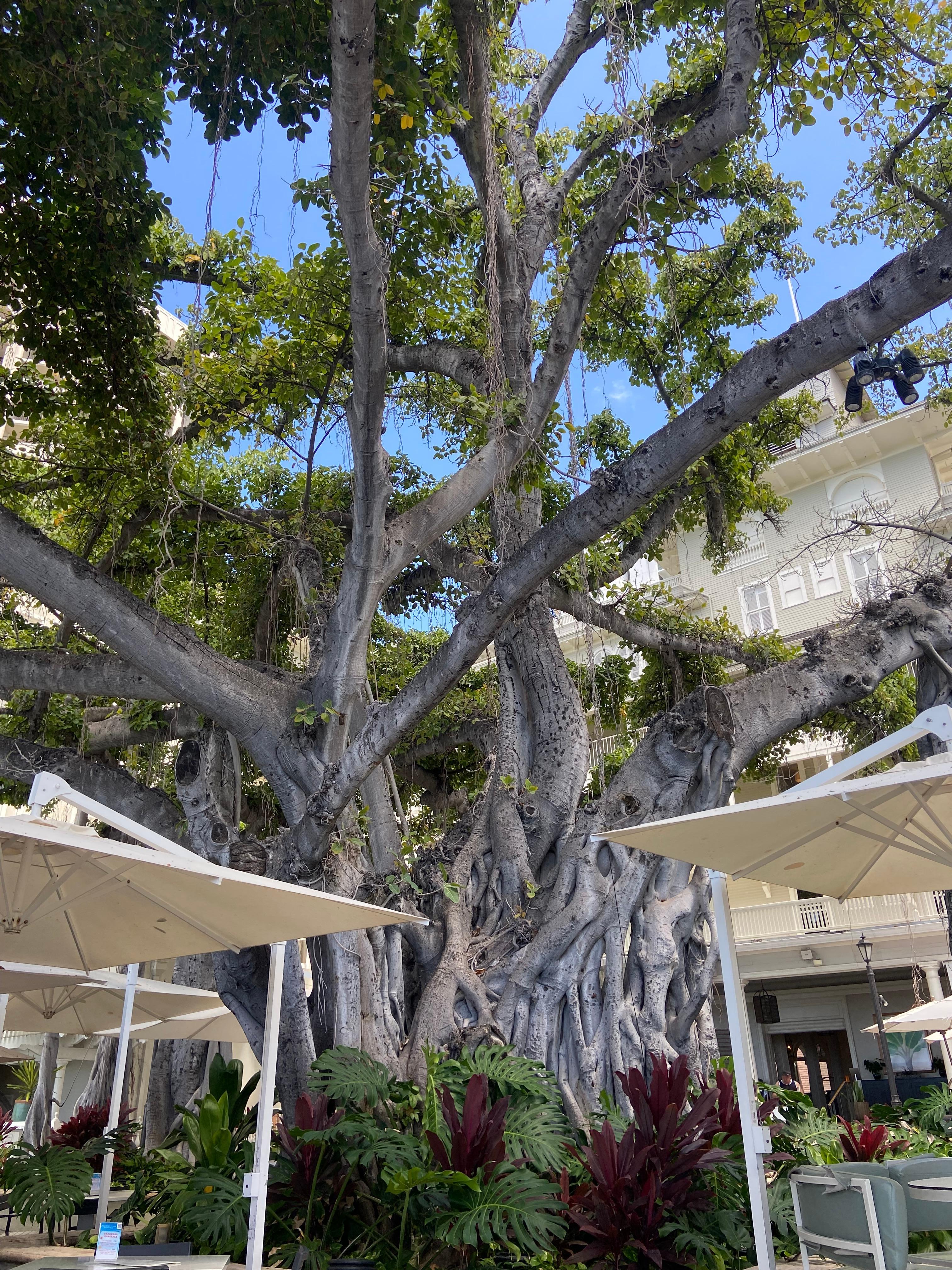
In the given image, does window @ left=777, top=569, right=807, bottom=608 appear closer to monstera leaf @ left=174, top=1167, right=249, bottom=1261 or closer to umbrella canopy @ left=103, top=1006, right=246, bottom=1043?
umbrella canopy @ left=103, top=1006, right=246, bottom=1043

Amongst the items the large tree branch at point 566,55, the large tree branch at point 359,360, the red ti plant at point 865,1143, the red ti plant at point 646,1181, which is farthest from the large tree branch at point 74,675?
the red ti plant at point 865,1143

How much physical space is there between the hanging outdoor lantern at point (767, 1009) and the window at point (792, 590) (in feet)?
23.2

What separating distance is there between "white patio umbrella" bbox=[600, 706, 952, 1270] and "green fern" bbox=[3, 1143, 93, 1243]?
4.77 metres

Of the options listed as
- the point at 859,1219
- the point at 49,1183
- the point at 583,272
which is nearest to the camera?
the point at 859,1219

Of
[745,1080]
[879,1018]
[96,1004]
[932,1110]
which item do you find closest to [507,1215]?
[745,1080]

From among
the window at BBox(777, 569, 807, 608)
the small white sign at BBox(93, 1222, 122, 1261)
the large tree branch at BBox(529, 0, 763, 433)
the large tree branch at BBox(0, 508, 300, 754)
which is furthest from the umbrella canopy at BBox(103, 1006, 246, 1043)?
the window at BBox(777, 569, 807, 608)

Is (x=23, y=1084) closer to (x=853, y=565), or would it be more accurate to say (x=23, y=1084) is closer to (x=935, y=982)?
(x=935, y=982)

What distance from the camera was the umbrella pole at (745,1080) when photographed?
145 inches

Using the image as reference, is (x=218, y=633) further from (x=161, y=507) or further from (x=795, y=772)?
(x=795, y=772)

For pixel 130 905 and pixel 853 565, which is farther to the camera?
pixel 853 565

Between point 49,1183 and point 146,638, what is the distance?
3806 mm

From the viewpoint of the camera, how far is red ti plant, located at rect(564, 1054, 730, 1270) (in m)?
4.45

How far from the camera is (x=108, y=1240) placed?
355 cm

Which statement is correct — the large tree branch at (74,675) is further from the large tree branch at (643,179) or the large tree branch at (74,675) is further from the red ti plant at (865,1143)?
the red ti plant at (865,1143)
